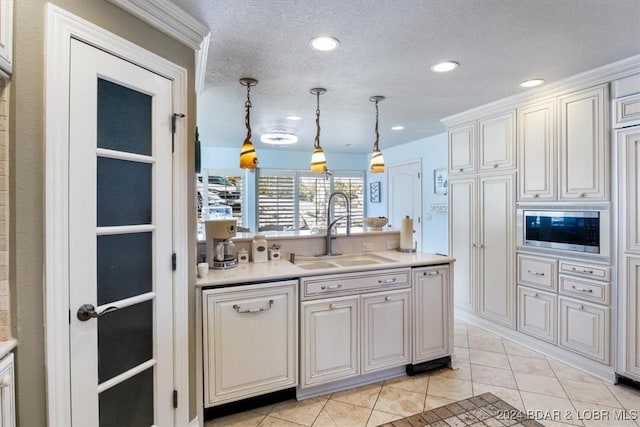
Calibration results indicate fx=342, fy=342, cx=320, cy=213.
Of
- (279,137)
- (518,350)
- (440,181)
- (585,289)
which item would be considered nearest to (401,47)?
(585,289)

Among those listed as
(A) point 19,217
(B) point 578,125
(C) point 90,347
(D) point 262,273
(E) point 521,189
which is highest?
(B) point 578,125

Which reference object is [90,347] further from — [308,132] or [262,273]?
[308,132]

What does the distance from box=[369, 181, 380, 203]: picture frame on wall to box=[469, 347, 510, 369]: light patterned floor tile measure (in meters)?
4.06

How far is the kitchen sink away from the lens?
8.99 feet

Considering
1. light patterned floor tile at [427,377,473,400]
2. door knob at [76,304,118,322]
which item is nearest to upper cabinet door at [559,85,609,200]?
light patterned floor tile at [427,377,473,400]

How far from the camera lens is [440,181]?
511 cm

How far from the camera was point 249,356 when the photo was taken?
215 cm

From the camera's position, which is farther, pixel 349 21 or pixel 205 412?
pixel 205 412

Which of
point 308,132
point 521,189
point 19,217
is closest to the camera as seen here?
point 19,217

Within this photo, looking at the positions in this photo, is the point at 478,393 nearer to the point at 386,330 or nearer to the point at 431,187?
the point at 386,330

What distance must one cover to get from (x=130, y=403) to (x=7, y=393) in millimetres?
602

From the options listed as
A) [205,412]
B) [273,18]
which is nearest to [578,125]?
[273,18]

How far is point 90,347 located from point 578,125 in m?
3.57

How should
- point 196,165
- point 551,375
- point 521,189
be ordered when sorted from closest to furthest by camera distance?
1. point 196,165
2. point 551,375
3. point 521,189
